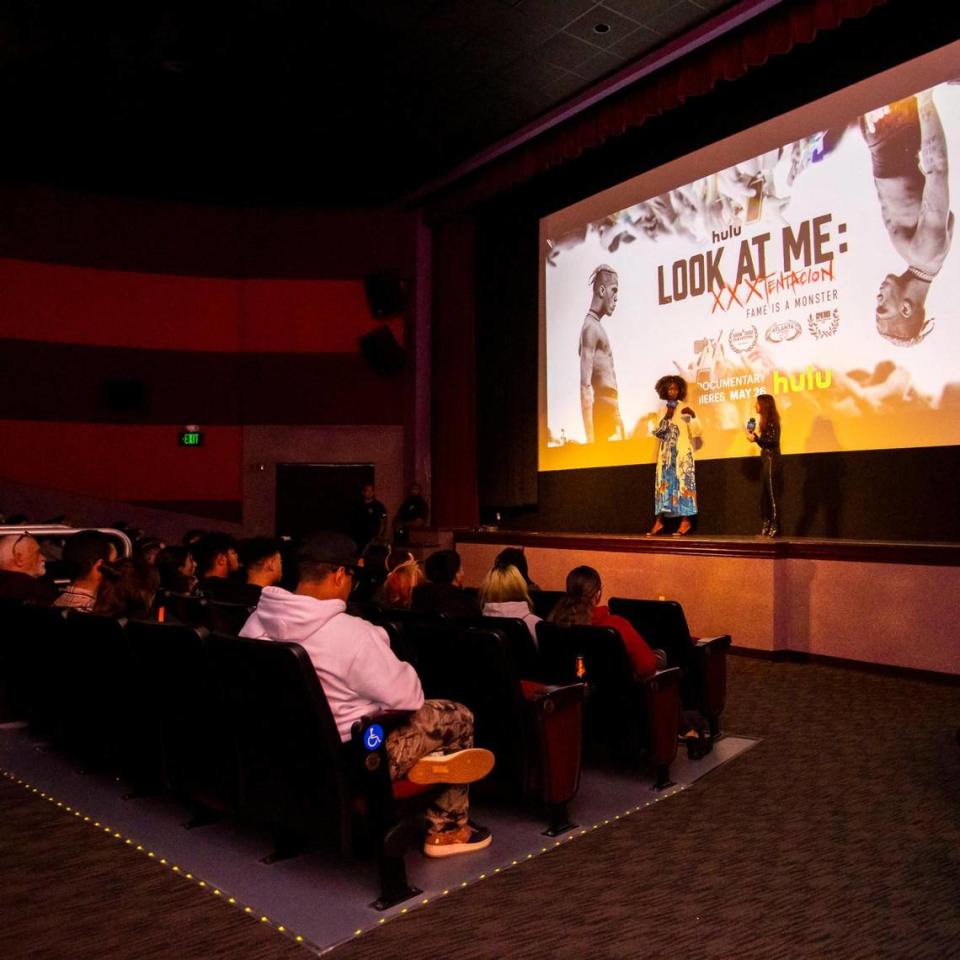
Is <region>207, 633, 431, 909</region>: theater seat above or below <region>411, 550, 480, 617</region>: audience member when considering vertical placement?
below

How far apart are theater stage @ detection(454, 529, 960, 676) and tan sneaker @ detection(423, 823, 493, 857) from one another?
11.4 feet

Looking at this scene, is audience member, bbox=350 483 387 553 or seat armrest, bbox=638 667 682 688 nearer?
seat armrest, bbox=638 667 682 688

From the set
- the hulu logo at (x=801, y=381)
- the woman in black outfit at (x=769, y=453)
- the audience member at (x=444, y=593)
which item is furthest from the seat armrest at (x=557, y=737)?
the hulu logo at (x=801, y=381)

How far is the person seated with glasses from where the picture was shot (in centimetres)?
405

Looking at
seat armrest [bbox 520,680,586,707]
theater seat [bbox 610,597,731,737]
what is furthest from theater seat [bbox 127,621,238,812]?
theater seat [bbox 610,597,731,737]

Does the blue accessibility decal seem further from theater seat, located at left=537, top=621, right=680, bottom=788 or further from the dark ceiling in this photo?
the dark ceiling

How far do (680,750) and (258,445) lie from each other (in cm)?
708

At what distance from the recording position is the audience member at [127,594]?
3.48 metres

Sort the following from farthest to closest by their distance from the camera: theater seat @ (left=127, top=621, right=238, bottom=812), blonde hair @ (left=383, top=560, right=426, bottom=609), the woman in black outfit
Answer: the woman in black outfit → blonde hair @ (left=383, top=560, right=426, bottom=609) → theater seat @ (left=127, top=621, right=238, bottom=812)

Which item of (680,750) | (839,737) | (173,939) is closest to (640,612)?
(680,750)

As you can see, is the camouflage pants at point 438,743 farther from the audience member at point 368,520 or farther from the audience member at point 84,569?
the audience member at point 368,520

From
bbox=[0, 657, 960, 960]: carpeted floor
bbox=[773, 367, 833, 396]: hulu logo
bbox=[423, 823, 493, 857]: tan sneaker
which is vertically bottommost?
bbox=[0, 657, 960, 960]: carpeted floor

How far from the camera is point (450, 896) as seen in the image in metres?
2.27

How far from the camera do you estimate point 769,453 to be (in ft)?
19.9
